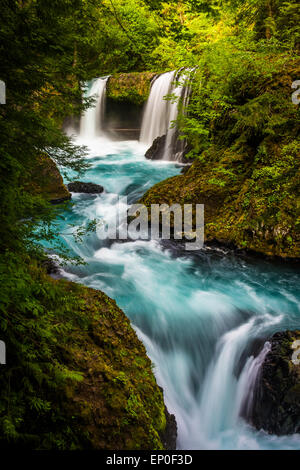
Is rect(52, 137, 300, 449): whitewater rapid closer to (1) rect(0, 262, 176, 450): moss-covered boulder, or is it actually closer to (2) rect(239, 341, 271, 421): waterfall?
(2) rect(239, 341, 271, 421): waterfall

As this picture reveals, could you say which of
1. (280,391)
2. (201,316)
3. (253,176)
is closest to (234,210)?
(253,176)

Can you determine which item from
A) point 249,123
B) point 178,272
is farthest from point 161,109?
point 178,272

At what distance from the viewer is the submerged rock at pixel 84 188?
1074 centimetres

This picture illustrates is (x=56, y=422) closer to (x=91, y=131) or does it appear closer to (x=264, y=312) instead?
(x=264, y=312)

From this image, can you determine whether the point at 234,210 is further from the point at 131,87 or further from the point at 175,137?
the point at 131,87

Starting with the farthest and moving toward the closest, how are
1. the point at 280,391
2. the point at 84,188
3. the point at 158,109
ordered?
the point at 158,109 < the point at 84,188 < the point at 280,391

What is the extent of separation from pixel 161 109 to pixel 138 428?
15.3 m

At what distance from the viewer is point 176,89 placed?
45.7 ft

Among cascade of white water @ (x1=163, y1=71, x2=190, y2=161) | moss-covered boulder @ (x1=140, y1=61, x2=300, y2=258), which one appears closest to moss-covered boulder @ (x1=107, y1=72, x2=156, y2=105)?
cascade of white water @ (x1=163, y1=71, x2=190, y2=161)

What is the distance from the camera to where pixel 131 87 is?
16.1m

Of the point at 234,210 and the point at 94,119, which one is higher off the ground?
the point at 94,119

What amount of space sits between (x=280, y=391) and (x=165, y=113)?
14.2 m

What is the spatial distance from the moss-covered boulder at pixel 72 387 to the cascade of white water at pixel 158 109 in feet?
44.7
